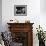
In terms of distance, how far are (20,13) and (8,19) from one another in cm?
53

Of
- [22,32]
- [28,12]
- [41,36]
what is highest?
[28,12]

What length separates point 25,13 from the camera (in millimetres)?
5633

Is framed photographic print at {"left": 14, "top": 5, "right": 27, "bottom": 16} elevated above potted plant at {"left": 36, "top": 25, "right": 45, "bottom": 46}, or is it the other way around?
framed photographic print at {"left": 14, "top": 5, "right": 27, "bottom": 16}

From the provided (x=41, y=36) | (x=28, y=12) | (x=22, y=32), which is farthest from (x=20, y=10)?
(x=41, y=36)

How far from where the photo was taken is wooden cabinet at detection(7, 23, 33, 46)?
Answer: 5.45 meters

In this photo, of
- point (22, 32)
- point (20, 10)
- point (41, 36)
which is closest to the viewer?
point (41, 36)

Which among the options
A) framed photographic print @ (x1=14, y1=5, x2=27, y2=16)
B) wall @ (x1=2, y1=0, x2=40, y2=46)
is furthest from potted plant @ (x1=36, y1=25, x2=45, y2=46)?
framed photographic print @ (x1=14, y1=5, x2=27, y2=16)

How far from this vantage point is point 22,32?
5.52 meters

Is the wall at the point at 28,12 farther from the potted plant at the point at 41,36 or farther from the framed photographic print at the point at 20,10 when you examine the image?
the potted plant at the point at 41,36

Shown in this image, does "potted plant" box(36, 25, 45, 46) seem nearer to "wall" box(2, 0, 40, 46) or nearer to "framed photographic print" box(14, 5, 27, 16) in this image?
"wall" box(2, 0, 40, 46)

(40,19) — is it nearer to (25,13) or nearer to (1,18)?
(25,13)

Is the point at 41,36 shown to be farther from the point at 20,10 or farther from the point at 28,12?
the point at 20,10

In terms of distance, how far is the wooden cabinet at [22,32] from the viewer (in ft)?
17.9

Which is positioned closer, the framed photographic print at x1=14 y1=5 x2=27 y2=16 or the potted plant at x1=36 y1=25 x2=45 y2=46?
the potted plant at x1=36 y1=25 x2=45 y2=46
